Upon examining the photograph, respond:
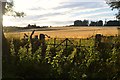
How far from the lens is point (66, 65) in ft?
38.4

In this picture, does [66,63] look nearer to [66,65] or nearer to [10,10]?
[66,65]

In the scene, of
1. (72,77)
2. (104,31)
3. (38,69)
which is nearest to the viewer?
(72,77)

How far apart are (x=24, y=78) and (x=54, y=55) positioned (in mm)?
1597

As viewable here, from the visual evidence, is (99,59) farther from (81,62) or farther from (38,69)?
(38,69)

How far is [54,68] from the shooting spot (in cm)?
1166

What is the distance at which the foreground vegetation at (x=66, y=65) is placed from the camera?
11.4m

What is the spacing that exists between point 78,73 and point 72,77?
0.25m

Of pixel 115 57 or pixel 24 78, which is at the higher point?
pixel 115 57

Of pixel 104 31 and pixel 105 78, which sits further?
pixel 104 31

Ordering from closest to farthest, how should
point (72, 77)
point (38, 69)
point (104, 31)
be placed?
point (72, 77), point (38, 69), point (104, 31)

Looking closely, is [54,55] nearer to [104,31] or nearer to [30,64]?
[30,64]

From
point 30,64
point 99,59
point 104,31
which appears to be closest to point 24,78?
point 30,64

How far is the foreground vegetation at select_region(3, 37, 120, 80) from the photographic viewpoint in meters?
11.4

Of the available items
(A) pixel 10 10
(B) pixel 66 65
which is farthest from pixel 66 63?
(A) pixel 10 10
